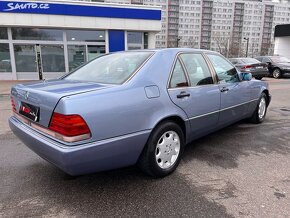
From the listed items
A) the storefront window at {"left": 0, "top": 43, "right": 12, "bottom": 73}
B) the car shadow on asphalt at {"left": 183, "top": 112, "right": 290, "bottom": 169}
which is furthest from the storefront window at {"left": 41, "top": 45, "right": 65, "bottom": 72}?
the car shadow on asphalt at {"left": 183, "top": 112, "right": 290, "bottom": 169}

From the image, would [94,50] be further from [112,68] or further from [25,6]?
[112,68]

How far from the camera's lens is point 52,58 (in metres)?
16.4

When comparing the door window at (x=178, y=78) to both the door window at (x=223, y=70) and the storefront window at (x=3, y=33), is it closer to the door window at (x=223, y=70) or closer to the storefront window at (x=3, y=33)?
the door window at (x=223, y=70)

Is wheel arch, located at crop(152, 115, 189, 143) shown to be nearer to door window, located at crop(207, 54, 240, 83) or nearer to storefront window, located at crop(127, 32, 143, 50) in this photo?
door window, located at crop(207, 54, 240, 83)

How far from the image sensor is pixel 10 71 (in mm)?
15914

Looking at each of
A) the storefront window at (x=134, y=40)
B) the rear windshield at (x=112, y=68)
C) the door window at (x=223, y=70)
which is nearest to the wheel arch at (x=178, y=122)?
the rear windshield at (x=112, y=68)

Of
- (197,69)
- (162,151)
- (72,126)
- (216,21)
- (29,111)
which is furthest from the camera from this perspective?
(216,21)

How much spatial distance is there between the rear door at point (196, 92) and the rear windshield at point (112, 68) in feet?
1.65

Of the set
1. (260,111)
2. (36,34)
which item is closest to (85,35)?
(36,34)

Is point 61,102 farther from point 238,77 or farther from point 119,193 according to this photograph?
point 238,77

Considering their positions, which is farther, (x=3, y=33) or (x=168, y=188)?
(x=3, y=33)

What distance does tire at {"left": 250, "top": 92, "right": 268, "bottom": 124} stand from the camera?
5316mm

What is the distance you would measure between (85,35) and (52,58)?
2.64 meters

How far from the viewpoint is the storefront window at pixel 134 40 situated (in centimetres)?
1770
